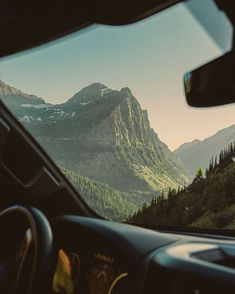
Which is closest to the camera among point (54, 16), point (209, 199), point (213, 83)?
point (213, 83)

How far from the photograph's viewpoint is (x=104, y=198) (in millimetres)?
3182

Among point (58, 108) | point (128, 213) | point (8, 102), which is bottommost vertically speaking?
point (128, 213)

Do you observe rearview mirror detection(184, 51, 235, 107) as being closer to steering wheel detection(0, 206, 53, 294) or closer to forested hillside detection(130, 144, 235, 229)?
steering wheel detection(0, 206, 53, 294)

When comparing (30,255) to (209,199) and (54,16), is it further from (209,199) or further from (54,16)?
(54,16)

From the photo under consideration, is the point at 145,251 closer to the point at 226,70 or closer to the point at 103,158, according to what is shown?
the point at 226,70

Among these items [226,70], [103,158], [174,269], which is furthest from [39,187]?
[226,70]

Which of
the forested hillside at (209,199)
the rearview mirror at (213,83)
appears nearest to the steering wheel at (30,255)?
the forested hillside at (209,199)

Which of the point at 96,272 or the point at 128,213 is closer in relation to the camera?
the point at 96,272

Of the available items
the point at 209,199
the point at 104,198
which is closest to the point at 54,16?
the point at 104,198

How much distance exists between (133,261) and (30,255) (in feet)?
1.35

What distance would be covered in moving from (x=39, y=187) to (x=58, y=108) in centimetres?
54

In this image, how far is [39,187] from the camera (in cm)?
325

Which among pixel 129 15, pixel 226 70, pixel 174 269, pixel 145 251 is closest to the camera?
pixel 226 70

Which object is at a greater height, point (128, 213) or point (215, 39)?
point (215, 39)
